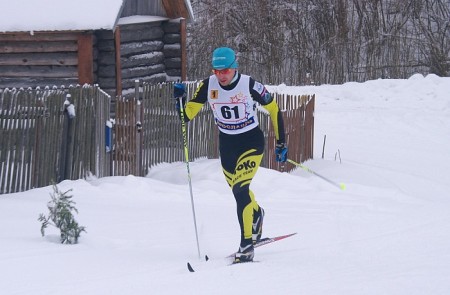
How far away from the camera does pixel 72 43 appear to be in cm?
1434

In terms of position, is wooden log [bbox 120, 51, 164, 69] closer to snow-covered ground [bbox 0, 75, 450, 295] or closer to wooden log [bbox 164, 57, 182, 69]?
wooden log [bbox 164, 57, 182, 69]

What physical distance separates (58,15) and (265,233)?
7384 millimetres

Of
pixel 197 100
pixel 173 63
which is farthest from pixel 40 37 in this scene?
pixel 197 100

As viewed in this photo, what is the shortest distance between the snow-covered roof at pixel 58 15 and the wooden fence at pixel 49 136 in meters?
2.88

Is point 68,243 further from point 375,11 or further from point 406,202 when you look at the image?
point 375,11

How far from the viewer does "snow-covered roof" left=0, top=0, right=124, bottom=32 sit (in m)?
13.7

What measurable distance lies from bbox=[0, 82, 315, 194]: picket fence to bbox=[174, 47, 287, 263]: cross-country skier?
3.21 m

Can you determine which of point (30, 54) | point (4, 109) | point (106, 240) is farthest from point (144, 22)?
point (106, 240)

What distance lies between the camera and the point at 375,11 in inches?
1117

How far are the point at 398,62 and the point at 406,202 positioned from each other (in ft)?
55.1

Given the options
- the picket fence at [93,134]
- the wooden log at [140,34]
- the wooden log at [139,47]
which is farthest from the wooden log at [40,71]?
the picket fence at [93,134]

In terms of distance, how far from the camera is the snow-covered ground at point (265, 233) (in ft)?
19.1

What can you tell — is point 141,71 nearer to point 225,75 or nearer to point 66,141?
point 66,141

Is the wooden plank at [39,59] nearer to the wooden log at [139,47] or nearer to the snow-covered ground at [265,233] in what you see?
the wooden log at [139,47]
